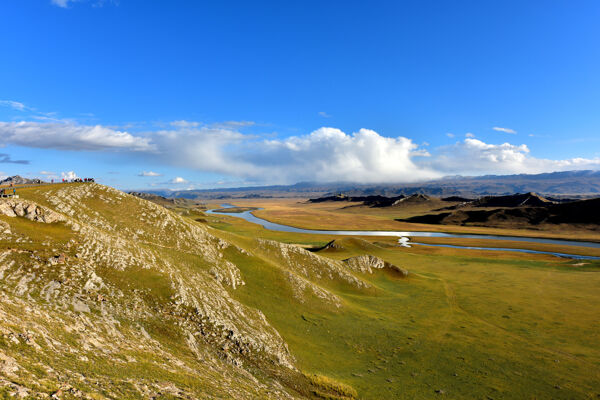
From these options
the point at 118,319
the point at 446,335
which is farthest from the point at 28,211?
the point at 446,335

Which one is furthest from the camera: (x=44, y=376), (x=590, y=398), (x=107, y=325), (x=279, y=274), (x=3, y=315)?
(x=279, y=274)

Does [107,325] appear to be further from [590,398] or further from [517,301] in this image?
[517,301]

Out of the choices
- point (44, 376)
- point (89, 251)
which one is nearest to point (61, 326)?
point (44, 376)

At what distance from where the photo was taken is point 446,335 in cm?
4656

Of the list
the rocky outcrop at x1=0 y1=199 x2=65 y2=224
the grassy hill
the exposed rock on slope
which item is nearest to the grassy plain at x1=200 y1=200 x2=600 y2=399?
the grassy hill

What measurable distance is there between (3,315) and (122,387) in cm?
1002

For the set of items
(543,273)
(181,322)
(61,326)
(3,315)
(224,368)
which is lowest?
(543,273)

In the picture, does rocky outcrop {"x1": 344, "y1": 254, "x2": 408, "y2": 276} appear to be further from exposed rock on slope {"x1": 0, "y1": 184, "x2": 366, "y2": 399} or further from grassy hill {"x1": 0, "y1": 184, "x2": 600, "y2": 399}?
exposed rock on slope {"x1": 0, "y1": 184, "x2": 366, "y2": 399}

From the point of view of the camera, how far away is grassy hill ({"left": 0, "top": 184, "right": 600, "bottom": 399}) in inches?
770

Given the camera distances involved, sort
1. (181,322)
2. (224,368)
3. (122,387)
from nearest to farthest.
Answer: (122,387)
(224,368)
(181,322)

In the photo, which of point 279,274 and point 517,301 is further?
point 517,301

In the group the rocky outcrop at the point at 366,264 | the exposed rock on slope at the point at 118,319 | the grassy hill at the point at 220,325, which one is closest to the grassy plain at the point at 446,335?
the grassy hill at the point at 220,325

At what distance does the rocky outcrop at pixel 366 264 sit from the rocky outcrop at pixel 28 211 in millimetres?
67176

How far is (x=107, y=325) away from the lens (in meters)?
24.0
